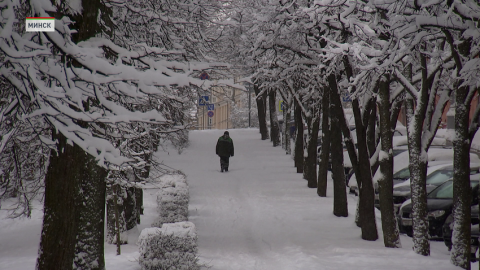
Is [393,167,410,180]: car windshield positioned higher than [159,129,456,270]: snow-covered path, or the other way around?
[393,167,410,180]: car windshield

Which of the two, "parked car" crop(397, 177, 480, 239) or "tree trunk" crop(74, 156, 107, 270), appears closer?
"tree trunk" crop(74, 156, 107, 270)

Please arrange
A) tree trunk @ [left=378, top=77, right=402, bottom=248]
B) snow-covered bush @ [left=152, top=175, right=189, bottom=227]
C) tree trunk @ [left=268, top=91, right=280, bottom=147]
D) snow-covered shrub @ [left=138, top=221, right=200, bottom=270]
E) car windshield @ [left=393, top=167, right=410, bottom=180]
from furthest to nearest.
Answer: tree trunk @ [left=268, top=91, right=280, bottom=147] < car windshield @ [left=393, top=167, right=410, bottom=180] < snow-covered bush @ [left=152, top=175, right=189, bottom=227] < tree trunk @ [left=378, top=77, right=402, bottom=248] < snow-covered shrub @ [left=138, top=221, right=200, bottom=270]

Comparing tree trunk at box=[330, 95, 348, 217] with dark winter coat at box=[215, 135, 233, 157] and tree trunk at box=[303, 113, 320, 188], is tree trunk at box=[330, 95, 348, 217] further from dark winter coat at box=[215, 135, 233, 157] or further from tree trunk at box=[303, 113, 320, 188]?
dark winter coat at box=[215, 135, 233, 157]

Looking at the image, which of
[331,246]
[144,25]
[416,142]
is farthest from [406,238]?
[144,25]

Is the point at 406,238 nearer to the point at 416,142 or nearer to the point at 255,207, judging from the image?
the point at 416,142

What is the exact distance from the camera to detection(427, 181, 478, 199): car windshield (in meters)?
12.2

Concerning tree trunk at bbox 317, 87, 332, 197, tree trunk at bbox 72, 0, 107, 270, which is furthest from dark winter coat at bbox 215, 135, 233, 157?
tree trunk at bbox 72, 0, 107, 270

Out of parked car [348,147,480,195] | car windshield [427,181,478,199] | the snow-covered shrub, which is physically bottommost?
the snow-covered shrub

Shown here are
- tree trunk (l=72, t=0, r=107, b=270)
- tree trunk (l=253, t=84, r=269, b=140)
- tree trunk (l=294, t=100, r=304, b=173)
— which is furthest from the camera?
tree trunk (l=253, t=84, r=269, b=140)

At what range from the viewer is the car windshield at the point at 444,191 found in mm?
12239

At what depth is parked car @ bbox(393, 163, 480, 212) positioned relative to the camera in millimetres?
13422

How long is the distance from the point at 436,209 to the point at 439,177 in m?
2.79

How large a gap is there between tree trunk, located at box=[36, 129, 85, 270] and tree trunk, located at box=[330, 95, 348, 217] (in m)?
9.34

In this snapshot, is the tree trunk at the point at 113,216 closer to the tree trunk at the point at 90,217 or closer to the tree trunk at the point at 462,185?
the tree trunk at the point at 90,217
